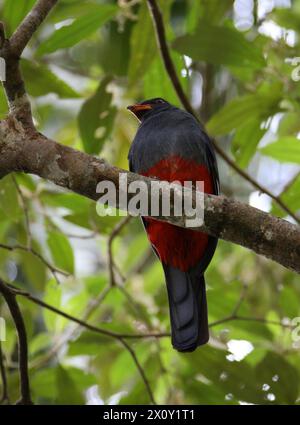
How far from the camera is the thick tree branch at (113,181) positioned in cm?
264

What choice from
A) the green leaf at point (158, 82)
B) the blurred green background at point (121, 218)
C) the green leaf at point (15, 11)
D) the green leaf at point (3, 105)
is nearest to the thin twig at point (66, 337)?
the blurred green background at point (121, 218)

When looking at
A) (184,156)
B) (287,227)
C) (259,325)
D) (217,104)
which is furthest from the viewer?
(217,104)

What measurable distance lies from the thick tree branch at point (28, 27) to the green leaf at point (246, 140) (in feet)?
4.72

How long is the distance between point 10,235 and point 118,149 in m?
1.01

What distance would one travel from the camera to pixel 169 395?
13.2ft

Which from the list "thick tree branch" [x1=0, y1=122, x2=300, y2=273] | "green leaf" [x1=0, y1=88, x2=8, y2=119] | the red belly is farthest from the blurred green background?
"thick tree branch" [x1=0, y1=122, x2=300, y2=273]

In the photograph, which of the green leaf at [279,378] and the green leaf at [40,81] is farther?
the green leaf at [40,81]

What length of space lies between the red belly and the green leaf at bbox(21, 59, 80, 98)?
628mm

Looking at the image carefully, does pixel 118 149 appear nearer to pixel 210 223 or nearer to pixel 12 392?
pixel 12 392

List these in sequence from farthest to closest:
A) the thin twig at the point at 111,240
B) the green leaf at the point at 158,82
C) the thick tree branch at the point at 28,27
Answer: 1. the green leaf at the point at 158,82
2. the thin twig at the point at 111,240
3. the thick tree branch at the point at 28,27

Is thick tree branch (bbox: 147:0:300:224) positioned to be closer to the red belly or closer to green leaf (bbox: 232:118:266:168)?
green leaf (bbox: 232:118:266:168)

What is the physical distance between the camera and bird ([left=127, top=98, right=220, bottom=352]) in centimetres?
361

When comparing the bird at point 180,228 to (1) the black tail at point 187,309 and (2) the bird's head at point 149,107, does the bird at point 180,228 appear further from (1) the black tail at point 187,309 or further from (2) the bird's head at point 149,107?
(2) the bird's head at point 149,107
